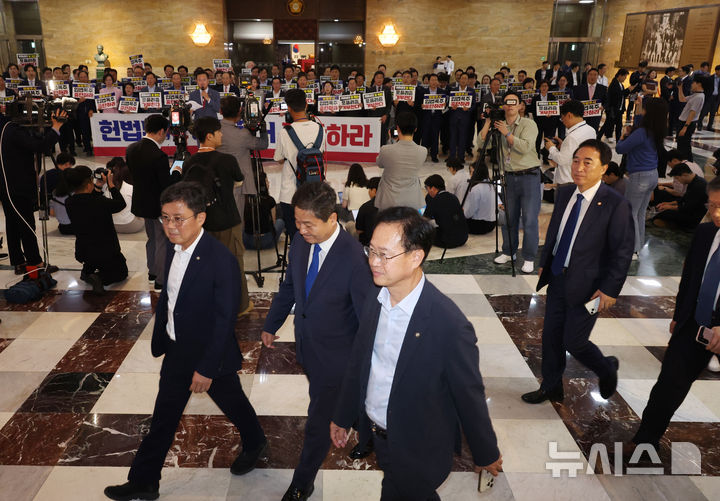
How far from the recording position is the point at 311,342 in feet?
8.16

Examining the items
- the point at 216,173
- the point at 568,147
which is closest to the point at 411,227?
the point at 216,173

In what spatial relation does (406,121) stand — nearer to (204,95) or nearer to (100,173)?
(100,173)

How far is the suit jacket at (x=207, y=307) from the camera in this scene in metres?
2.53

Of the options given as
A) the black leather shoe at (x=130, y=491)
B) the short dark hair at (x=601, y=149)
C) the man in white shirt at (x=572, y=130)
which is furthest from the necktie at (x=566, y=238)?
the black leather shoe at (x=130, y=491)

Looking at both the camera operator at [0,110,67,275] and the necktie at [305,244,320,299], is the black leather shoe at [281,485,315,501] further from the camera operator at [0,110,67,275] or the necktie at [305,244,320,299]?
the camera operator at [0,110,67,275]

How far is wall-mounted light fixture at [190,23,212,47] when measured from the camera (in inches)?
687

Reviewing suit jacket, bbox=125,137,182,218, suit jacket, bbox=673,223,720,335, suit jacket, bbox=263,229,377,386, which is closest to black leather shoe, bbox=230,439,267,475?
suit jacket, bbox=263,229,377,386

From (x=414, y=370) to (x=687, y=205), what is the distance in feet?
21.6

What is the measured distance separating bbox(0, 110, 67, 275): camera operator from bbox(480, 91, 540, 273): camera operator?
403cm

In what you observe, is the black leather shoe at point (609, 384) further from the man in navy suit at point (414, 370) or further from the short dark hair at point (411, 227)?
the short dark hair at point (411, 227)

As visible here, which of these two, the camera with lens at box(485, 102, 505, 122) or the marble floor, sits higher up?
the camera with lens at box(485, 102, 505, 122)

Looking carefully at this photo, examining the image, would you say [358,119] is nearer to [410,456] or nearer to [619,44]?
[410,456]

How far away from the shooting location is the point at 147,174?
4738mm

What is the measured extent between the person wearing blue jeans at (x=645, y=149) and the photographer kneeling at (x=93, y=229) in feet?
15.9
